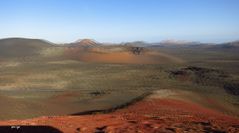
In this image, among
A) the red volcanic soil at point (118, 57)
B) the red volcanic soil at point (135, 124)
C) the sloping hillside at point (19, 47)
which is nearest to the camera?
the red volcanic soil at point (135, 124)

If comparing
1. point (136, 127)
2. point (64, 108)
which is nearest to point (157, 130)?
point (136, 127)

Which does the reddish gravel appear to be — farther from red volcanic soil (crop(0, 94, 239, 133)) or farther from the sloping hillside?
the sloping hillside

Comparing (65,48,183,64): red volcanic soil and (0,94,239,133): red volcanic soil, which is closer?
(0,94,239,133): red volcanic soil

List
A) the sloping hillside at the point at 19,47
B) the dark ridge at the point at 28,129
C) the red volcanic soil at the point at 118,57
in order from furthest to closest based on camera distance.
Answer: the sloping hillside at the point at 19,47, the red volcanic soil at the point at 118,57, the dark ridge at the point at 28,129

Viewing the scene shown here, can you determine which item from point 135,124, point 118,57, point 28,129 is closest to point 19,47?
point 118,57

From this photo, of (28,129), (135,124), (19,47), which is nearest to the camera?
(135,124)

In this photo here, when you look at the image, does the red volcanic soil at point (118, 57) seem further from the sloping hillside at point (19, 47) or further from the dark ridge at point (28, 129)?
the dark ridge at point (28, 129)

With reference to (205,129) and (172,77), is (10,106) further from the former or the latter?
(172,77)

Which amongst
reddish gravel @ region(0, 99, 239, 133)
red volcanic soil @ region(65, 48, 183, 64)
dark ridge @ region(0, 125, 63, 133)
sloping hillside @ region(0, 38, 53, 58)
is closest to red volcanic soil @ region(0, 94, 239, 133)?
reddish gravel @ region(0, 99, 239, 133)

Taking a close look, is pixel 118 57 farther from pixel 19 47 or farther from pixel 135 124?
pixel 135 124

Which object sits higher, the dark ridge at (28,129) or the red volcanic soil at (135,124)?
the red volcanic soil at (135,124)

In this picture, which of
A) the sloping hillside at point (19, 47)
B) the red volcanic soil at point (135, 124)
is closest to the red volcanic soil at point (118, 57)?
the sloping hillside at point (19, 47)

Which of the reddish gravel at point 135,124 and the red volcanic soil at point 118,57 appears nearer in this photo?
the reddish gravel at point 135,124
